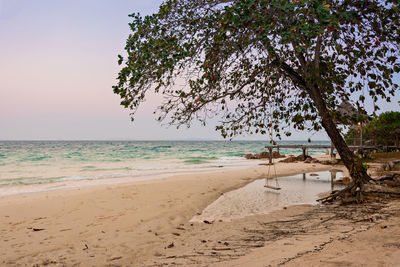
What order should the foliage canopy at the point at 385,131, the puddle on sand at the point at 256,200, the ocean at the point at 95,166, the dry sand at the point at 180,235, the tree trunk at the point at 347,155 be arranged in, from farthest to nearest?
the foliage canopy at the point at 385,131, the ocean at the point at 95,166, the tree trunk at the point at 347,155, the puddle on sand at the point at 256,200, the dry sand at the point at 180,235

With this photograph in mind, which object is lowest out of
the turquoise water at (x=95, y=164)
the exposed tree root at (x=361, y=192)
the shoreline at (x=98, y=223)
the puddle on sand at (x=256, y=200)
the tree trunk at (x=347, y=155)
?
the turquoise water at (x=95, y=164)

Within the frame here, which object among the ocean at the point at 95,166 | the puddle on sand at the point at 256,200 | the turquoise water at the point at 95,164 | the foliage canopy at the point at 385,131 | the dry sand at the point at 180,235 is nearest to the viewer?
the dry sand at the point at 180,235

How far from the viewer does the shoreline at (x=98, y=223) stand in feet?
17.1

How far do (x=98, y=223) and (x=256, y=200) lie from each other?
5.46 m

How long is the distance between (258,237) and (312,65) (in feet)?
14.2

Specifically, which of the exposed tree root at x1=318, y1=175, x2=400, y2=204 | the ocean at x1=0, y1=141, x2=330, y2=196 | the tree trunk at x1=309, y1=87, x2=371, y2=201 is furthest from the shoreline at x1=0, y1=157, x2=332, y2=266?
the ocean at x1=0, y1=141, x2=330, y2=196

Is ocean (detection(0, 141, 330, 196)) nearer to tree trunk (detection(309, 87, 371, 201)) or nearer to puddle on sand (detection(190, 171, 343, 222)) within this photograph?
puddle on sand (detection(190, 171, 343, 222))

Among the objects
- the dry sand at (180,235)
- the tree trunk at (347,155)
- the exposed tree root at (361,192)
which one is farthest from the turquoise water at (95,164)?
the tree trunk at (347,155)

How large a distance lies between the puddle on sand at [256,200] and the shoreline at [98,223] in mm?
500

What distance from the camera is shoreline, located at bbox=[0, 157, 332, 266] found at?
5.20m

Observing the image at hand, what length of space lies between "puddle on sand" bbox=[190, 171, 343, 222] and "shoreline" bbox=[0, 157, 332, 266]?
0.50 meters

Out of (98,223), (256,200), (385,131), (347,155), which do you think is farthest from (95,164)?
(385,131)

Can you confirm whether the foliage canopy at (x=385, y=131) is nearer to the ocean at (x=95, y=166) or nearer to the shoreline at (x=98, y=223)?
the ocean at (x=95, y=166)

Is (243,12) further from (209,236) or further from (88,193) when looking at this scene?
(88,193)
